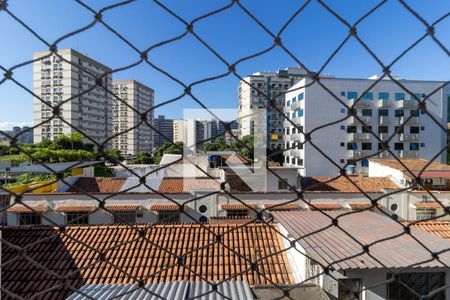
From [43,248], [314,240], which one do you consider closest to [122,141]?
[43,248]

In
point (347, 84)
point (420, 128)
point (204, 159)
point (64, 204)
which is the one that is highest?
point (347, 84)

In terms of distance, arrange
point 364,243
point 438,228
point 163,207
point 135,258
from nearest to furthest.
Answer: point 364,243, point 135,258, point 438,228, point 163,207

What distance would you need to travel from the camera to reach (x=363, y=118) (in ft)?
33.3

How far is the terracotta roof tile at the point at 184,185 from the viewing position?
588 cm

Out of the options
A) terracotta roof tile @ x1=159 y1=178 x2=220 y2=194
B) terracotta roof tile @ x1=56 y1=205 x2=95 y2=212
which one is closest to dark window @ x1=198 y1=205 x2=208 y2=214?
terracotta roof tile @ x1=159 y1=178 x2=220 y2=194

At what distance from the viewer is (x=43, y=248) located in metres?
2.69

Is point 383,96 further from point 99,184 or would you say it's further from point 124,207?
point 99,184

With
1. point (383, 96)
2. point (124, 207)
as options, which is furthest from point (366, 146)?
point (124, 207)

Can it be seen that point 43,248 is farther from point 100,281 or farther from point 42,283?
point 100,281

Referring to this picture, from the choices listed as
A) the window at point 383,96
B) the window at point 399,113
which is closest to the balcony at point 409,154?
the window at point 399,113

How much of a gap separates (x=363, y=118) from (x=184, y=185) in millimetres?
6936

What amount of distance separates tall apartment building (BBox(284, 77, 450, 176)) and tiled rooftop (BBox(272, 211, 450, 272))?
7.83 m

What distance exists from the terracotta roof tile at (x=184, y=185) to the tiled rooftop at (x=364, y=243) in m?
3.53

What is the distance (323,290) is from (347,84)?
10071mm
